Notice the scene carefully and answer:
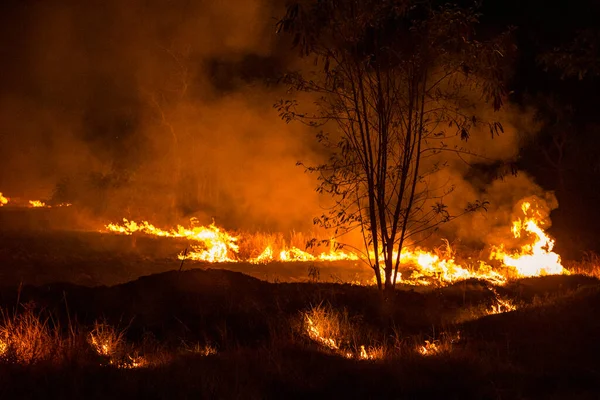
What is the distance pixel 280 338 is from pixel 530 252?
30.4 feet

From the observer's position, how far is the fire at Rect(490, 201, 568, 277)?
12953 millimetres

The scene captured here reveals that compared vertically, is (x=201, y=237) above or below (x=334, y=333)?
above

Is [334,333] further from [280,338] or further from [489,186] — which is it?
[489,186]

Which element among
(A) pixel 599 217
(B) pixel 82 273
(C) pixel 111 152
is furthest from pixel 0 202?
(A) pixel 599 217

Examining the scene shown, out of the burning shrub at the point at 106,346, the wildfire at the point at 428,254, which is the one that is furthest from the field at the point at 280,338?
the wildfire at the point at 428,254

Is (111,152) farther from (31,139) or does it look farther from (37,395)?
(37,395)

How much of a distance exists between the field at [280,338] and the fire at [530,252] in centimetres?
316

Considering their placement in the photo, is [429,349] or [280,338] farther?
[280,338]

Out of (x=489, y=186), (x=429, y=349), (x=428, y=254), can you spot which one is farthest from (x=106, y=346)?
(x=489, y=186)

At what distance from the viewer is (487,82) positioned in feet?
23.8

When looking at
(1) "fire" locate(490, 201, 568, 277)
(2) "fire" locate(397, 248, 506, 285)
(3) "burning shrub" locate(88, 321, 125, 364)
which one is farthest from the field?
(1) "fire" locate(490, 201, 568, 277)

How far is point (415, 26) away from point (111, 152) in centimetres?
1837

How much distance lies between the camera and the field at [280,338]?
14.7 ft

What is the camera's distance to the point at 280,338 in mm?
5961
